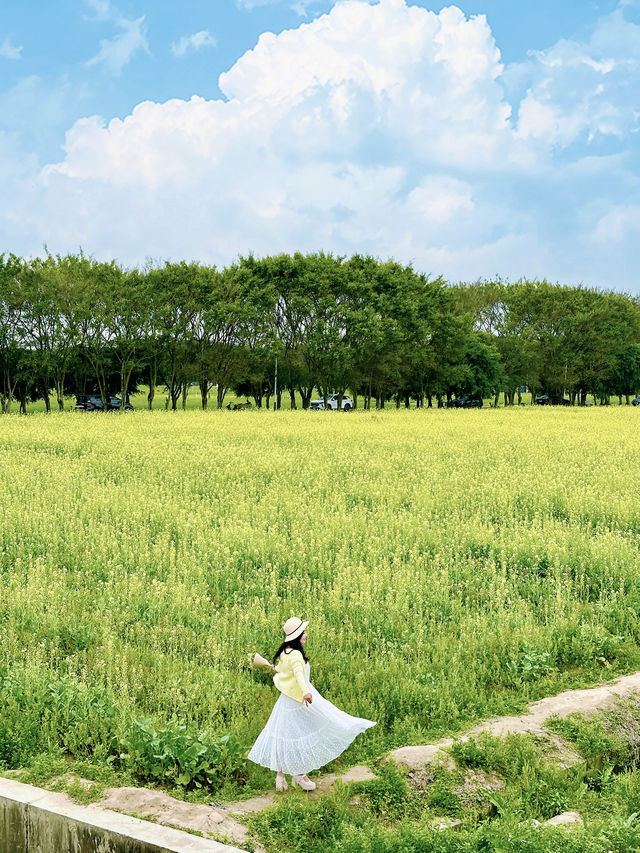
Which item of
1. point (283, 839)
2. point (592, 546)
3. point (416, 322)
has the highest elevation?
point (416, 322)

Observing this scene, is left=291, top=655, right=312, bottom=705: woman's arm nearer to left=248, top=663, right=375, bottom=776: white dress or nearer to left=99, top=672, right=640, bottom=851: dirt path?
left=248, top=663, right=375, bottom=776: white dress

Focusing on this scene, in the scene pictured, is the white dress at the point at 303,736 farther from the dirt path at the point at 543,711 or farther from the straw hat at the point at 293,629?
the dirt path at the point at 543,711

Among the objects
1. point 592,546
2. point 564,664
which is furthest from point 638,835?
point 592,546

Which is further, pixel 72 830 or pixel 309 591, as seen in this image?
pixel 309 591

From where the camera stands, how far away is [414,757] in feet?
18.6

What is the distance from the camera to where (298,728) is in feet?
17.8

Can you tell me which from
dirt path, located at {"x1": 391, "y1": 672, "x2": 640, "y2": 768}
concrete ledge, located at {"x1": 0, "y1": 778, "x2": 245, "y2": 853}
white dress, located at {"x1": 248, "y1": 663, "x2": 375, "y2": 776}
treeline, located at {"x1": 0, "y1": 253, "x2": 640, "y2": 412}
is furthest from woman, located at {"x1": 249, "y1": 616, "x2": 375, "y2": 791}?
treeline, located at {"x1": 0, "y1": 253, "x2": 640, "y2": 412}

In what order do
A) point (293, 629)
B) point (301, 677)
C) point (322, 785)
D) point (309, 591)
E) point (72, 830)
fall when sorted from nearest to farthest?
point (72, 830), point (301, 677), point (322, 785), point (293, 629), point (309, 591)

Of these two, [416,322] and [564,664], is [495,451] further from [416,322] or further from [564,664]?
[416,322]

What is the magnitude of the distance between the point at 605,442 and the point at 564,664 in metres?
23.0

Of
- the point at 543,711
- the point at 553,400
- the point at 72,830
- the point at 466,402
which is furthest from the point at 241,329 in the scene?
the point at 72,830

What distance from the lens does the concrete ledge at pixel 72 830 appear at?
444 centimetres

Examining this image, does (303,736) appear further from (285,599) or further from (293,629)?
(285,599)

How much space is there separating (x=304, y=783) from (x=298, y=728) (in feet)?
1.35
